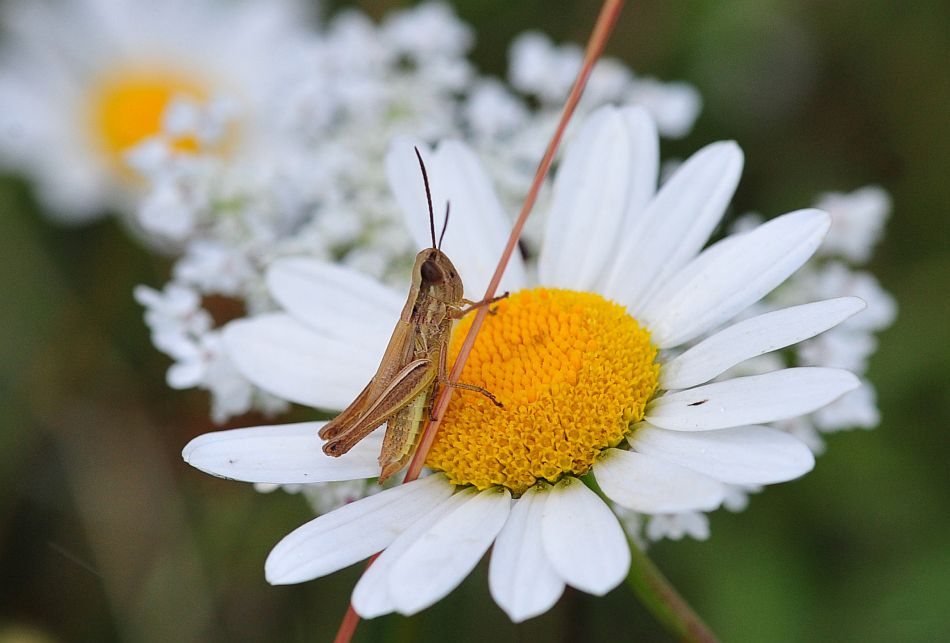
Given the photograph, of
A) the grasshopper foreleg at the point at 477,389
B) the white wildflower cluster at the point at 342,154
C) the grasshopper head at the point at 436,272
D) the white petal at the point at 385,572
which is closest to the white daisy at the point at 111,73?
the white wildflower cluster at the point at 342,154

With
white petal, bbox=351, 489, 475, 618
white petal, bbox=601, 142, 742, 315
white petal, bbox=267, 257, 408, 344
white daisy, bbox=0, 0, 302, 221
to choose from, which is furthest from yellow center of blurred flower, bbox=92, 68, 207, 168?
white petal, bbox=351, 489, 475, 618

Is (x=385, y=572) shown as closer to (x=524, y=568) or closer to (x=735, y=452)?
(x=524, y=568)

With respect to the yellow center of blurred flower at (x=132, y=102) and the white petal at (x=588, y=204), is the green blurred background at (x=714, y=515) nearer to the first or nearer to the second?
the yellow center of blurred flower at (x=132, y=102)

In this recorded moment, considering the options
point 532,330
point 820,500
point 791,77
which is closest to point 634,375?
point 532,330

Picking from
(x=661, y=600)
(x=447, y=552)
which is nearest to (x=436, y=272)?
(x=447, y=552)

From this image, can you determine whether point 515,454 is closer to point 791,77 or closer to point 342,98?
point 342,98

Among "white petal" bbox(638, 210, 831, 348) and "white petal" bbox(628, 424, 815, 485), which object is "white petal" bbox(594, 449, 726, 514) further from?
"white petal" bbox(638, 210, 831, 348)

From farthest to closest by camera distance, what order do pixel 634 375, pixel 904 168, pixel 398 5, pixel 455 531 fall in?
pixel 398 5
pixel 904 168
pixel 634 375
pixel 455 531
